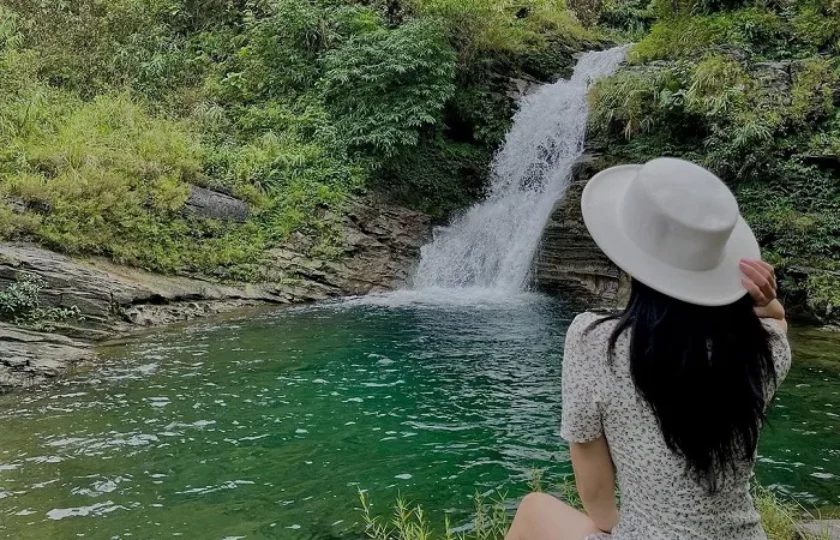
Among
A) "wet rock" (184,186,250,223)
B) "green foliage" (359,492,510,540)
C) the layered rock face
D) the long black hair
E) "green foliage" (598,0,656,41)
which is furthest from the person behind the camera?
"green foliage" (598,0,656,41)

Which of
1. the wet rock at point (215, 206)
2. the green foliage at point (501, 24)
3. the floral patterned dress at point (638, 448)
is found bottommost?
the wet rock at point (215, 206)

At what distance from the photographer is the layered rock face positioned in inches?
586

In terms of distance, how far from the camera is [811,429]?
6965 millimetres

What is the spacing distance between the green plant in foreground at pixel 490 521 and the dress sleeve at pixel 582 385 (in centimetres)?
226

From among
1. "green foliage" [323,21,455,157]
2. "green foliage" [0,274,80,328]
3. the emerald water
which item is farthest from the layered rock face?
"green foliage" [0,274,80,328]

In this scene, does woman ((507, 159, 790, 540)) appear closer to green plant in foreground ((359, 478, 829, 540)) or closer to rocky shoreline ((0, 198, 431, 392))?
green plant in foreground ((359, 478, 829, 540))

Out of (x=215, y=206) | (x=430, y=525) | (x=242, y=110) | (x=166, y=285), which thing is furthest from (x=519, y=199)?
(x=430, y=525)

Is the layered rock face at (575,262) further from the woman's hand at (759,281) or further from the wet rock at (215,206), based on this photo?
the woman's hand at (759,281)

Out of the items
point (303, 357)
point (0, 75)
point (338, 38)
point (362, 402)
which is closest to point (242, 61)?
point (338, 38)

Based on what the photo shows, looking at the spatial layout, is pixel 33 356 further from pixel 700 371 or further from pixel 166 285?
pixel 700 371

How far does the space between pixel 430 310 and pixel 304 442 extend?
7.25 metres

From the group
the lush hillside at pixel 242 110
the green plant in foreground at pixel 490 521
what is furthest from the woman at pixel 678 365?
the lush hillside at pixel 242 110

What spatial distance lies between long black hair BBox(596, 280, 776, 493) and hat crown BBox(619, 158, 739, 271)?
125mm

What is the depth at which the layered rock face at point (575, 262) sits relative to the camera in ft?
48.8
